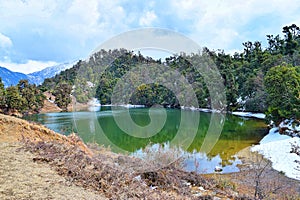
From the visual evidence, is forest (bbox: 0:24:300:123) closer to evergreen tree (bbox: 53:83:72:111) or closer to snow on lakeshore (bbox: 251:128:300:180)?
evergreen tree (bbox: 53:83:72:111)

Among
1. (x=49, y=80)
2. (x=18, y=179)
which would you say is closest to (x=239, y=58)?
(x=49, y=80)

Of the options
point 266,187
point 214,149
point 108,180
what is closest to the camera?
point 108,180

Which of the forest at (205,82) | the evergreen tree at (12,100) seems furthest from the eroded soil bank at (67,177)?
the evergreen tree at (12,100)

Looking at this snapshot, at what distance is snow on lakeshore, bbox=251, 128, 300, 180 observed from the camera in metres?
10.7

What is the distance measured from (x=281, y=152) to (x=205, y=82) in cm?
2664

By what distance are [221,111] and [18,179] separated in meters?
34.8

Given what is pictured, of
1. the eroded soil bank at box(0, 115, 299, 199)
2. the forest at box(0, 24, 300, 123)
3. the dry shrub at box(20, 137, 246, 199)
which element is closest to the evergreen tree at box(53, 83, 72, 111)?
the forest at box(0, 24, 300, 123)

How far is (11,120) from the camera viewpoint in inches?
300

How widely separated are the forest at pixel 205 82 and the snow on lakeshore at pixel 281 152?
1720mm

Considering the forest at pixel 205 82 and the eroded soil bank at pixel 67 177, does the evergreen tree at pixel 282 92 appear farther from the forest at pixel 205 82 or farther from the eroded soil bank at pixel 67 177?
the eroded soil bank at pixel 67 177

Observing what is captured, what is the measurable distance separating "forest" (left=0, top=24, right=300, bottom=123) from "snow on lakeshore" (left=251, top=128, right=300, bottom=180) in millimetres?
1720

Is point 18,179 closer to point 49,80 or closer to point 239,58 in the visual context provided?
point 239,58

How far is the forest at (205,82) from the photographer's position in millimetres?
18047

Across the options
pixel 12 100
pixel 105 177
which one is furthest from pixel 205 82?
pixel 105 177
